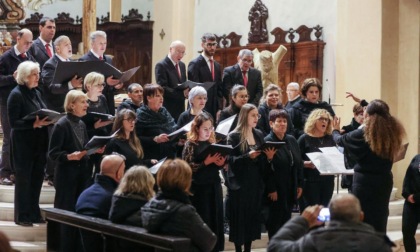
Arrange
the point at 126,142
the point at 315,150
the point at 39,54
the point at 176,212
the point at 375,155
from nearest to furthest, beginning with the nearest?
the point at 176,212, the point at 375,155, the point at 126,142, the point at 315,150, the point at 39,54

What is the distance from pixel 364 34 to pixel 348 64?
481 mm

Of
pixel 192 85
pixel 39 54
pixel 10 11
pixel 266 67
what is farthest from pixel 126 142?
pixel 266 67

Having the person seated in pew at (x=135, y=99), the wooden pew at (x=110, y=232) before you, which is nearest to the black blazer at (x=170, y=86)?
the person seated in pew at (x=135, y=99)

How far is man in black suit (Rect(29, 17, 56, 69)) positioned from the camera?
9.77m

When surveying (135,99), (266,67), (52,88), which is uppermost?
(266,67)

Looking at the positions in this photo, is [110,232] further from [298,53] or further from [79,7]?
[79,7]

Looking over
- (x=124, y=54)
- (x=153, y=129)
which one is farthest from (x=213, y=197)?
(x=124, y=54)

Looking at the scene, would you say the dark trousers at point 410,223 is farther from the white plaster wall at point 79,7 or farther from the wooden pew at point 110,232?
the white plaster wall at point 79,7

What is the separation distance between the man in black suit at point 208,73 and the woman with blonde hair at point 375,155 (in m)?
2.56

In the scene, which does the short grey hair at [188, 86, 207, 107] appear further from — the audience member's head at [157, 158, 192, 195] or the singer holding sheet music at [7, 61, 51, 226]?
the audience member's head at [157, 158, 192, 195]

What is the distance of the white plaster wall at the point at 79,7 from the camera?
19703mm

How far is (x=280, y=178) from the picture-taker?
896cm

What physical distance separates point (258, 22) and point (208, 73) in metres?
7.30

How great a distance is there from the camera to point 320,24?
16.8 meters
